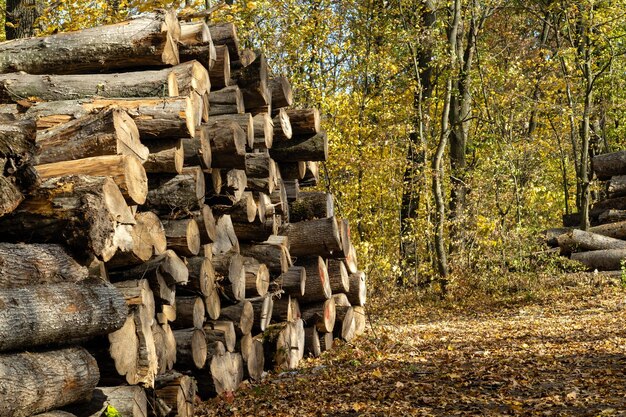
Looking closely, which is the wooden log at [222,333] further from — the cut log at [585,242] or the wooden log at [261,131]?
the cut log at [585,242]

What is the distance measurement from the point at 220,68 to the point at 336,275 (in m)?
3.79

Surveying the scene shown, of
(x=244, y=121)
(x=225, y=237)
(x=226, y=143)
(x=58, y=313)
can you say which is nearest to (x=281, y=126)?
(x=244, y=121)

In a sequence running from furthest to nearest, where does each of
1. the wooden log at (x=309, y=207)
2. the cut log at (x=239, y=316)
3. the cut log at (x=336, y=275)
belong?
the cut log at (x=336, y=275) → the wooden log at (x=309, y=207) → the cut log at (x=239, y=316)

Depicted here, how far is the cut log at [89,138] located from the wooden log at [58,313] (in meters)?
1.08

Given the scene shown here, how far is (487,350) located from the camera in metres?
10.2

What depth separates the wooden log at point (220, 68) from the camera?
8.97m

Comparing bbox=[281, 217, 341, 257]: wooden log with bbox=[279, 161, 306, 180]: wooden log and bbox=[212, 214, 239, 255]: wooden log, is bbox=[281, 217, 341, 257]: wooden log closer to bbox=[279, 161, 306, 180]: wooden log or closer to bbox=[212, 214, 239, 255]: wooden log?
bbox=[279, 161, 306, 180]: wooden log

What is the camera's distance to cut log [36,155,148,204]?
6.26m

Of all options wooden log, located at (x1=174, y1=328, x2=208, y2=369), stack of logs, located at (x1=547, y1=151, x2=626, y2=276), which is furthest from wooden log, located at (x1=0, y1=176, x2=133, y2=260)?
stack of logs, located at (x1=547, y1=151, x2=626, y2=276)

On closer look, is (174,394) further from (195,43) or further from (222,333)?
(195,43)

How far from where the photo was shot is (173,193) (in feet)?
25.2

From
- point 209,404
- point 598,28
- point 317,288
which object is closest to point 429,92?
point 598,28

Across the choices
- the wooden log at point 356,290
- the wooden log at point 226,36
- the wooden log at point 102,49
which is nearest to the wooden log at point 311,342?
the wooden log at point 356,290

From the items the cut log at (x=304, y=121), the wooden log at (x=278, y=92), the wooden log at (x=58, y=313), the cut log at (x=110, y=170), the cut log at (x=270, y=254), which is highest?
the wooden log at (x=278, y=92)
